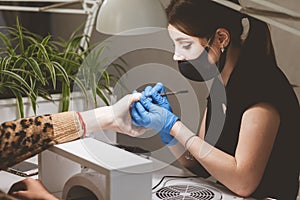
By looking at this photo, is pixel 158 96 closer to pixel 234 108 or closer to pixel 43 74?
pixel 234 108

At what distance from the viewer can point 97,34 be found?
2271 millimetres

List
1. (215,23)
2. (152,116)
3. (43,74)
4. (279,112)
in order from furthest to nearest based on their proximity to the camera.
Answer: (43,74)
(152,116)
(215,23)
(279,112)

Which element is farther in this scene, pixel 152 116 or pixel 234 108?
pixel 152 116

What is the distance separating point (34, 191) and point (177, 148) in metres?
0.47

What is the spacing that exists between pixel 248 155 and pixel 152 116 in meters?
0.33

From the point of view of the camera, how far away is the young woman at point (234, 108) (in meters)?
1.42

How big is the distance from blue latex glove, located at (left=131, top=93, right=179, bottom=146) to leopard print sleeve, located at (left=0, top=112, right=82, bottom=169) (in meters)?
0.23

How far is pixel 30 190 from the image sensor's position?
154 centimetres

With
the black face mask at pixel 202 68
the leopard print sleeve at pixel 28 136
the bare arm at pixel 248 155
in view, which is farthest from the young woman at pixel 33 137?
the bare arm at pixel 248 155

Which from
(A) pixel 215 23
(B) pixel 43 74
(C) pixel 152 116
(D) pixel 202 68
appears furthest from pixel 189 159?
(B) pixel 43 74

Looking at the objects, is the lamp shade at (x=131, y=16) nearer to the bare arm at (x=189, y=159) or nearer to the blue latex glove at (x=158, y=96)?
the blue latex glove at (x=158, y=96)

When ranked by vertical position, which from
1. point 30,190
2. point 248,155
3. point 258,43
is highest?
point 258,43

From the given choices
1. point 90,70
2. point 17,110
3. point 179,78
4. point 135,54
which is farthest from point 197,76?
point 17,110

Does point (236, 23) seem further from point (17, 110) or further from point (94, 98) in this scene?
point (17, 110)
